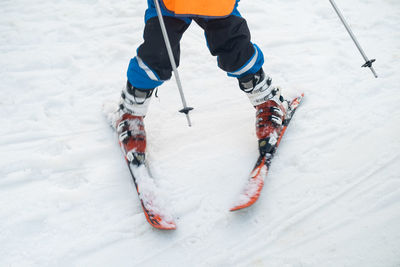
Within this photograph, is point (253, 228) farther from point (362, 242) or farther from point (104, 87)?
point (104, 87)

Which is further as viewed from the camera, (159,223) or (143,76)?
(143,76)

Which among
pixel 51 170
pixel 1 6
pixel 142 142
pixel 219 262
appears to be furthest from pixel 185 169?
pixel 1 6

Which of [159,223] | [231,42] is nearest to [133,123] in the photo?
[159,223]

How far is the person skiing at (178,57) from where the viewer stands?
150 cm

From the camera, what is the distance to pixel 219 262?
143cm

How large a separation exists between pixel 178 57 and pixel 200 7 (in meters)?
0.35

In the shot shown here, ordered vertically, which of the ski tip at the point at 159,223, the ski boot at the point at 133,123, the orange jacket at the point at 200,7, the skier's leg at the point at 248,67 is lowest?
the ski tip at the point at 159,223

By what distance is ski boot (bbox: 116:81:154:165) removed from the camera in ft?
5.85

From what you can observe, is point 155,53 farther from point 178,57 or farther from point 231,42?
point 231,42

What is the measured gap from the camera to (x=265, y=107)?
197cm

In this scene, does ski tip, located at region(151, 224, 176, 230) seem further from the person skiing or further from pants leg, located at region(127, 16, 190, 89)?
pants leg, located at region(127, 16, 190, 89)

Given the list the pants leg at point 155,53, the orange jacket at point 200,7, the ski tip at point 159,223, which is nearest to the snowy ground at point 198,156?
the ski tip at point 159,223

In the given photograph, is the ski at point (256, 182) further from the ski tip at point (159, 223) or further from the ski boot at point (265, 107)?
the ski tip at point (159, 223)

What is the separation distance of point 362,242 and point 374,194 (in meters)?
0.35
